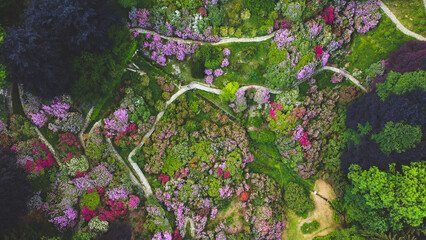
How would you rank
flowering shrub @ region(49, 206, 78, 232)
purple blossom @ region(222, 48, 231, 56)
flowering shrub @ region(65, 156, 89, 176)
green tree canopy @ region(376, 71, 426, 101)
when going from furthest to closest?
purple blossom @ region(222, 48, 231, 56) → flowering shrub @ region(65, 156, 89, 176) → flowering shrub @ region(49, 206, 78, 232) → green tree canopy @ region(376, 71, 426, 101)

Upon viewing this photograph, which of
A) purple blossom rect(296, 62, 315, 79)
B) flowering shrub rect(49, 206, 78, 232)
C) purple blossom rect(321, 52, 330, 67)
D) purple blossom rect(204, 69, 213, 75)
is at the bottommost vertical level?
flowering shrub rect(49, 206, 78, 232)

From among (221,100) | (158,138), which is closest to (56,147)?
(158,138)

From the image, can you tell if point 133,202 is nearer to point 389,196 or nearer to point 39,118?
point 39,118

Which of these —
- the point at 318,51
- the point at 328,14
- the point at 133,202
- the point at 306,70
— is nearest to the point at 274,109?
the point at 306,70

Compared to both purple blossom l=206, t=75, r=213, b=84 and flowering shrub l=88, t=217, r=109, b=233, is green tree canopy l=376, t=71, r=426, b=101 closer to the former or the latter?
purple blossom l=206, t=75, r=213, b=84

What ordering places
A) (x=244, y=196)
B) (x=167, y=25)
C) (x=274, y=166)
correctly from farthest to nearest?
(x=274, y=166) < (x=244, y=196) < (x=167, y=25)

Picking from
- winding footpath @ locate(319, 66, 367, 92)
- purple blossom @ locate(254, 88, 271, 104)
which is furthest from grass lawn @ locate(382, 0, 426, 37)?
purple blossom @ locate(254, 88, 271, 104)
